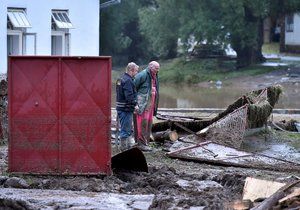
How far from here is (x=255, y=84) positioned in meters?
44.8

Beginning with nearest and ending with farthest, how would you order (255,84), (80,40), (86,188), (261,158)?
(86,188) < (261,158) < (80,40) < (255,84)

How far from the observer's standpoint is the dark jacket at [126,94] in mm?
14516

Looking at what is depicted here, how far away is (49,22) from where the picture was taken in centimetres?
2933

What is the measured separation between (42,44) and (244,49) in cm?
2502

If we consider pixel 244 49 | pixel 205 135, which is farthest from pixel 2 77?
pixel 244 49

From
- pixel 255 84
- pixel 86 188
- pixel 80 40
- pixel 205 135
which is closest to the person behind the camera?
pixel 86 188

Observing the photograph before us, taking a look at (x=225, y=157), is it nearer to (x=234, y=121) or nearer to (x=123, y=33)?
(x=234, y=121)

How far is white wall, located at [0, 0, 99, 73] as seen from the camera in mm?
27203

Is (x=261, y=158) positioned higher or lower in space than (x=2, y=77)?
lower

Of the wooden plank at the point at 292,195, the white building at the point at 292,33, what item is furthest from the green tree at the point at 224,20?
the wooden plank at the point at 292,195

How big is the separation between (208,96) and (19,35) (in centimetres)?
1421

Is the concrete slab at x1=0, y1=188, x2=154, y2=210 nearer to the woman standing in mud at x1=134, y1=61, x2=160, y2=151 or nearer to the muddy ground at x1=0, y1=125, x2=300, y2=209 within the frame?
the muddy ground at x1=0, y1=125, x2=300, y2=209

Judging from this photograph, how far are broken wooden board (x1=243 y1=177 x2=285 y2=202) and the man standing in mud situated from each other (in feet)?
Answer: 16.5

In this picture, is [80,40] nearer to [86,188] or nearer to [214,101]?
[214,101]
